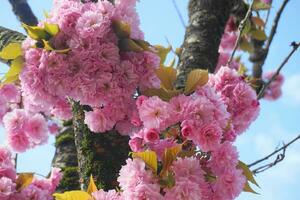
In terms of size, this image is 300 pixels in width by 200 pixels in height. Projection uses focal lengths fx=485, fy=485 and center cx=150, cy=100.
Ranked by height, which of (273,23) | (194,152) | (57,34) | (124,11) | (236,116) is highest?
(273,23)

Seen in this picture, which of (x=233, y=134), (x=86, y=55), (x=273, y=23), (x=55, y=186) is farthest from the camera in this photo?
(x=273, y=23)

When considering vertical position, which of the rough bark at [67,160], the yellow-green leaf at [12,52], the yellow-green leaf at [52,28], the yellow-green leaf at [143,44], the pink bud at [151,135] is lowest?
the pink bud at [151,135]

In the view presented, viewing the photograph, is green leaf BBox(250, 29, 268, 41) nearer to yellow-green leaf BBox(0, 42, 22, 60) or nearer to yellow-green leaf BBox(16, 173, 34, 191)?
yellow-green leaf BBox(16, 173, 34, 191)

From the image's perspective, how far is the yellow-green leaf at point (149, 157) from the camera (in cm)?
159

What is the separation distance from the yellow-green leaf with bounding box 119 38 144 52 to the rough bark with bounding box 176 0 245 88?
21.9 inches

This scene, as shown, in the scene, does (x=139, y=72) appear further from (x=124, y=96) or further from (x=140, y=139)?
(x=140, y=139)

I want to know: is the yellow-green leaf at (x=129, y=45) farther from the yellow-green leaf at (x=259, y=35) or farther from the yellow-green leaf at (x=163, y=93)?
the yellow-green leaf at (x=259, y=35)

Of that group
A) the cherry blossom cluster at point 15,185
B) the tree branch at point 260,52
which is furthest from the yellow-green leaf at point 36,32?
the tree branch at point 260,52

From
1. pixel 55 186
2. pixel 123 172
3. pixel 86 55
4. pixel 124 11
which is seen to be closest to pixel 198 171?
pixel 123 172

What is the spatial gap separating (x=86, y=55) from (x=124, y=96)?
0.71 feet

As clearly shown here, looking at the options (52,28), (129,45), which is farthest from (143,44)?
(52,28)

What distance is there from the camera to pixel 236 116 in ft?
6.32

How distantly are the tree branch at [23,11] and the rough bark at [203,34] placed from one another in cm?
110

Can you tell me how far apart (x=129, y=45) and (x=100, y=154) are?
0.48 m
